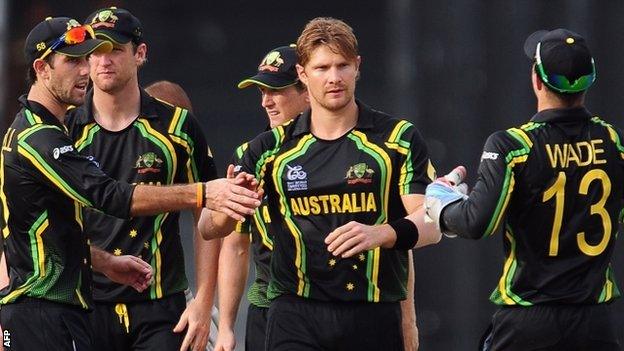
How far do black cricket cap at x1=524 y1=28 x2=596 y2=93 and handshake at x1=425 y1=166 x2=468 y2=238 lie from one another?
0.51 m

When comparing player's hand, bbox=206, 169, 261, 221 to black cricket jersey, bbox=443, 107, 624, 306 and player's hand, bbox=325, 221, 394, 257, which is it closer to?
player's hand, bbox=325, 221, 394, 257

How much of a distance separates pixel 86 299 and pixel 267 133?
104 centimetres

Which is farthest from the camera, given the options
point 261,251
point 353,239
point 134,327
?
point 261,251

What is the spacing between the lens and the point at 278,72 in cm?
844

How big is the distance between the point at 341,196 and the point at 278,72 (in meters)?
1.55

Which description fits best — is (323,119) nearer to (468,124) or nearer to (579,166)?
(579,166)

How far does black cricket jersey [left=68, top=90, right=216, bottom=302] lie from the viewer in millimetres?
7656

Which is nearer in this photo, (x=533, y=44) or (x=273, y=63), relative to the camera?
(x=533, y=44)

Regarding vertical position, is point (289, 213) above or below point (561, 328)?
above

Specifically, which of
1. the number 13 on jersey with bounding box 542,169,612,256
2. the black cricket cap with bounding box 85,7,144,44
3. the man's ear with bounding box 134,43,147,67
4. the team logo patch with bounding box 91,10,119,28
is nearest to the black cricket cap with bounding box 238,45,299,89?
the man's ear with bounding box 134,43,147,67

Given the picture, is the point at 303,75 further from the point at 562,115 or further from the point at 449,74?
the point at 449,74

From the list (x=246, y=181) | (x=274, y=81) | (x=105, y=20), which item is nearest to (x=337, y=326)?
(x=246, y=181)

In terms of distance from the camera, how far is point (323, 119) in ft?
23.6

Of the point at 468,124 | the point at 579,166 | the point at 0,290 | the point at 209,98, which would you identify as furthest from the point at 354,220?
the point at 209,98
